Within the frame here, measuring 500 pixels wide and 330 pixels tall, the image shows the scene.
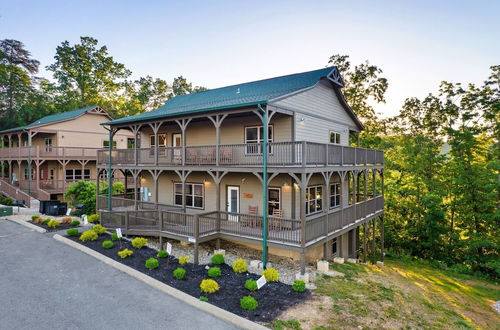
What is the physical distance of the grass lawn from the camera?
309 inches

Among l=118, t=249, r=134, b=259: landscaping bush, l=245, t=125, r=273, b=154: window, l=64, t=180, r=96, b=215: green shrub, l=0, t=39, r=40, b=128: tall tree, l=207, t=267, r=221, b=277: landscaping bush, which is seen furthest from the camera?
l=0, t=39, r=40, b=128: tall tree

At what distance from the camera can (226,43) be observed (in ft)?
82.3

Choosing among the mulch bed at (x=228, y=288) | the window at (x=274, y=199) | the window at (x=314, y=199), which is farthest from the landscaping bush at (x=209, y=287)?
the window at (x=314, y=199)

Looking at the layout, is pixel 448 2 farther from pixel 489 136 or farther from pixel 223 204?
pixel 223 204

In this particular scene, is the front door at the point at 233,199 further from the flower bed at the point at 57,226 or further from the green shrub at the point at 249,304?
the flower bed at the point at 57,226

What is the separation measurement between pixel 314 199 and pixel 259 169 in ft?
16.2

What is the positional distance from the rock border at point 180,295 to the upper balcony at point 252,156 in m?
5.68

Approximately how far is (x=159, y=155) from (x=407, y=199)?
69.8 feet

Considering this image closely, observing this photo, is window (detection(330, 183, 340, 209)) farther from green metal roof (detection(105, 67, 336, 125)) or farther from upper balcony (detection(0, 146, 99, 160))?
upper balcony (detection(0, 146, 99, 160))

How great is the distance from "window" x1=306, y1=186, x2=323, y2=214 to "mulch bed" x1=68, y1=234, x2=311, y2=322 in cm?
542

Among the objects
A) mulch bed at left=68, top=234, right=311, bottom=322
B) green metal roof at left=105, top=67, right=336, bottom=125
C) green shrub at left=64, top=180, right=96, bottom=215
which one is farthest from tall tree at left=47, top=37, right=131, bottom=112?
mulch bed at left=68, top=234, right=311, bottom=322

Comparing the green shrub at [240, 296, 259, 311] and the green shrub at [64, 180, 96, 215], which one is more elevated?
the green shrub at [64, 180, 96, 215]

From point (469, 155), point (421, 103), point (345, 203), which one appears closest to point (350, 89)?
point (421, 103)

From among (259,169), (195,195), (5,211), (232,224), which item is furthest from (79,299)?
(5,211)
